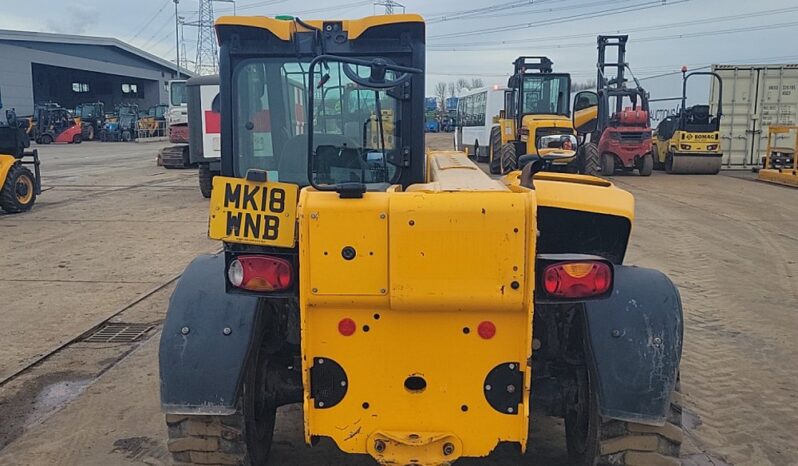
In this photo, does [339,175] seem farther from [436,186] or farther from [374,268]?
[374,268]

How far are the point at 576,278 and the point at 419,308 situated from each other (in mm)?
600

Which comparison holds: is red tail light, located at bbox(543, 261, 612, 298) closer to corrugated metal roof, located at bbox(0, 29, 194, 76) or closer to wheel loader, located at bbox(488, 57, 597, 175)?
wheel loader, located at bbox(488, 57, 597, 175)

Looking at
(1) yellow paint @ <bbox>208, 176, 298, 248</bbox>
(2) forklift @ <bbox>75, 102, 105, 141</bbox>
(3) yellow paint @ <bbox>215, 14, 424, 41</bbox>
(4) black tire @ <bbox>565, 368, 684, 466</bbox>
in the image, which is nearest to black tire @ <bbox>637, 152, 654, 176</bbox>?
(3) yellow paint @ <bbox>215, 14, 424, 41</bbox>

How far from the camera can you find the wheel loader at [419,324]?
2.63 meters

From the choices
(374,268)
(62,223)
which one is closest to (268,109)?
(374,268)

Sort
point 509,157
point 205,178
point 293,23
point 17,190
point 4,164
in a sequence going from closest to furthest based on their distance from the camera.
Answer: point 293,23, point 4,164, point 17,190, point 205,178, point 509,157

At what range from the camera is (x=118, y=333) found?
6.21m

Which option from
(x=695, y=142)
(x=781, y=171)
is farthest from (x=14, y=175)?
(x=781, y=171)

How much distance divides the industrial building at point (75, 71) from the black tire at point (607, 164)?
37255mm

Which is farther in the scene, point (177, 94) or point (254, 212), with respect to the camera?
point (177, 94)

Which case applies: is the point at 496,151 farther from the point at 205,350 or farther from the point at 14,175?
the point at 205,350

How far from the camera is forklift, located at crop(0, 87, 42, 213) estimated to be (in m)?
13.1

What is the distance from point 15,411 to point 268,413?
205cm

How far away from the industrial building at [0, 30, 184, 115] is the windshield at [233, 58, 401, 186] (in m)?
45.9
